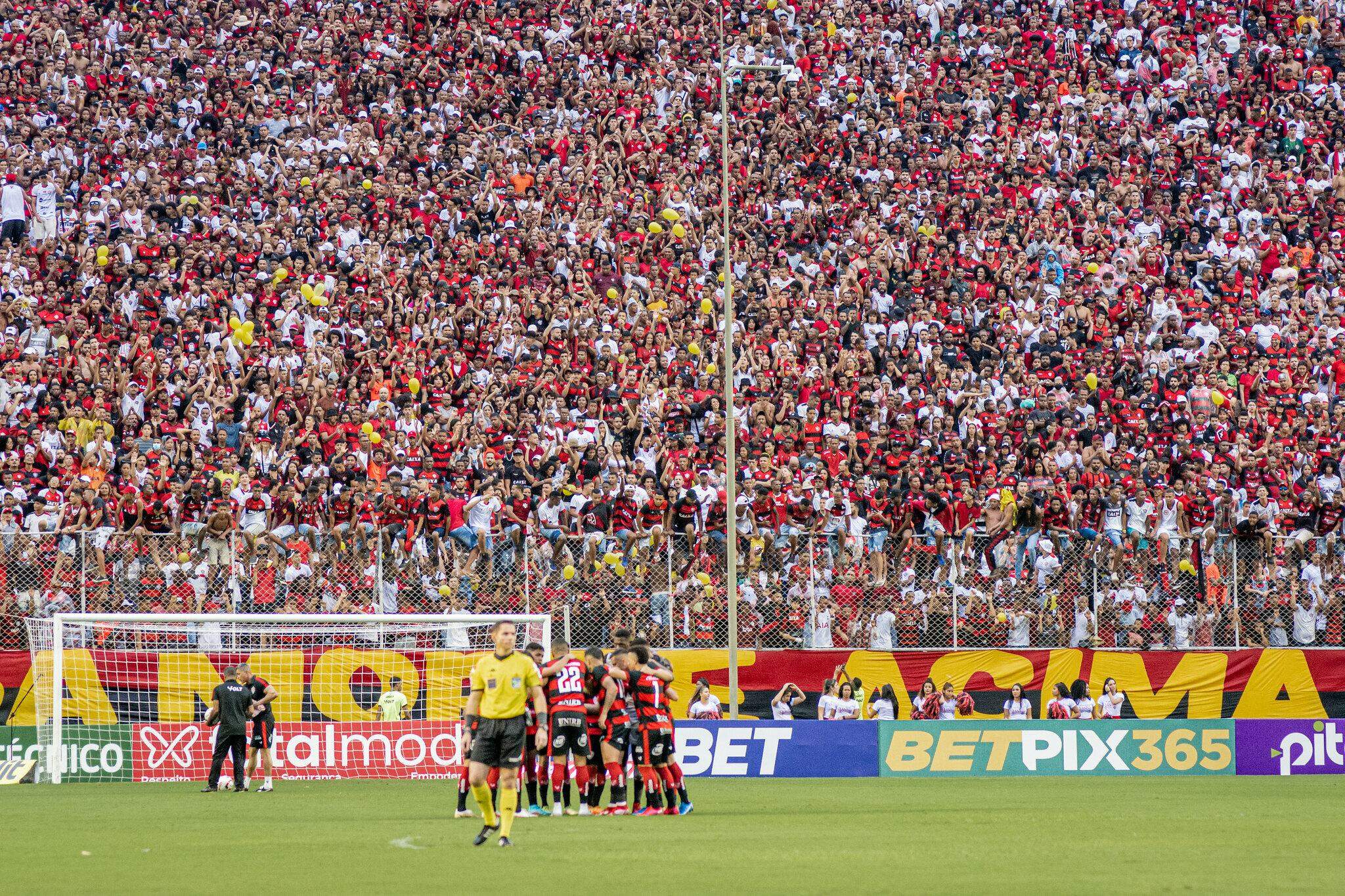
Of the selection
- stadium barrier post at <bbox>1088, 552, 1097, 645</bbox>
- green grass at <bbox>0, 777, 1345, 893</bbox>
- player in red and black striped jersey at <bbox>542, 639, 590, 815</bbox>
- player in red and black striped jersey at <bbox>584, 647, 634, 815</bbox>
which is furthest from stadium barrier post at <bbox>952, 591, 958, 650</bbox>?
player in red and black striped jersey at <bbox>542, 639, 590, 815</bbox>

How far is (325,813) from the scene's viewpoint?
18109mm

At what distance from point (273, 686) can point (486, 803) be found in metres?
13.4

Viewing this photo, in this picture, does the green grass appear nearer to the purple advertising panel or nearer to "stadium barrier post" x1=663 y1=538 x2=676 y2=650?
the purple advertising panel

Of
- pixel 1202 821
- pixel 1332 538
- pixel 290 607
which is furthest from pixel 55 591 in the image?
pixel 1332 538

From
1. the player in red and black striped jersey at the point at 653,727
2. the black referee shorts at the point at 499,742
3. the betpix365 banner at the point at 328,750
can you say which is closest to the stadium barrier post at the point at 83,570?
the betpix365 banner at the point at 328,750

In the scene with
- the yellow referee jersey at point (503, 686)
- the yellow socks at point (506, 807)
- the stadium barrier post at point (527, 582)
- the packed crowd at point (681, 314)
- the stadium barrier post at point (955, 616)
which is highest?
the packed crowd at point (681, 314)

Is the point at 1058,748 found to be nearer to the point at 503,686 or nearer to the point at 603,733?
the point at 603,733

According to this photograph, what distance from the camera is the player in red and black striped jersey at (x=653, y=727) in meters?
17.2

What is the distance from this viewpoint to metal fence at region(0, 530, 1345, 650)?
24953 mm

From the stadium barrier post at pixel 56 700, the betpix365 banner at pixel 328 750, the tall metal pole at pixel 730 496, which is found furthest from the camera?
the betpix365 banner at pixel 328 750

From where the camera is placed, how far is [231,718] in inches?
845

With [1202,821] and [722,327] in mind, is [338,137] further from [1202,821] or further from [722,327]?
[1202,821]

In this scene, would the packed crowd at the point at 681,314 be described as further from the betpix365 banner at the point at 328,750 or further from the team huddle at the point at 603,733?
the team huddle at the point at 603,733

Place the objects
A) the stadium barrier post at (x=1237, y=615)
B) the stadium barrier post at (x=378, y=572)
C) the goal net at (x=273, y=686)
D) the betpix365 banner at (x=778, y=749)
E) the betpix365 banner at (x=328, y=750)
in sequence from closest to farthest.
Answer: the betpix365 banner at (x=778, y=749)
the goal net at (x=273, y=686)
the betpix365 banner at (x=328, y=750)
the stadium barrier post at (x=378, y=572)
the stadium barrier post at (x=1237, y=615)
